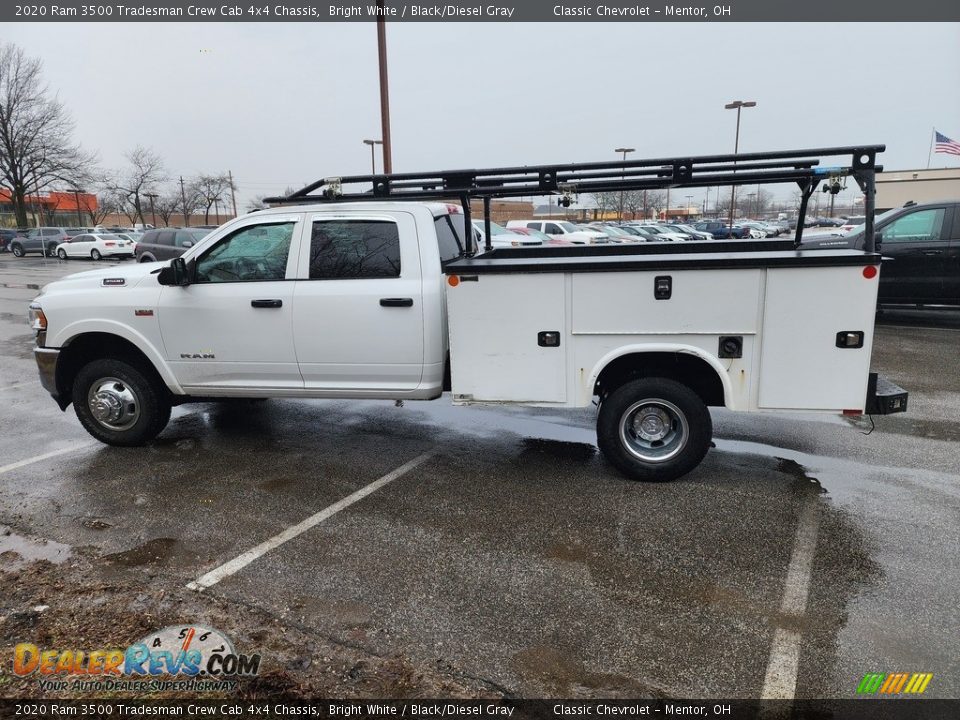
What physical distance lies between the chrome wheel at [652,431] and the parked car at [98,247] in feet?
117

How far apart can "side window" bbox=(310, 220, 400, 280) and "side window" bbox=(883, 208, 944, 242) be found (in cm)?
914

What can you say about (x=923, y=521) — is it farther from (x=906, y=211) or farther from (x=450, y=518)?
(x=906, y=211)

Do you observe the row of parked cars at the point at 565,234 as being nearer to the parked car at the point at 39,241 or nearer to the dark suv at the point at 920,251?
the dark suv at the point at 920,251

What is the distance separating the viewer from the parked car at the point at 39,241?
38.8m

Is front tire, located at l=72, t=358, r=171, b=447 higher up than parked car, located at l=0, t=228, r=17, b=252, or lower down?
lower down

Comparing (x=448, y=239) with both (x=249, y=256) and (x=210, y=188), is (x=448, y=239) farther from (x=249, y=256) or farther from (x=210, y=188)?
(x=210, y=188)

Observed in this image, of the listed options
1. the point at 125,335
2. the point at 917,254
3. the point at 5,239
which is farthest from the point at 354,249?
the point at 5,239

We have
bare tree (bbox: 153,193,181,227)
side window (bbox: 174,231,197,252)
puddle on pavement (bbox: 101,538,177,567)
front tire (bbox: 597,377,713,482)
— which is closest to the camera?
puddle on pavement (bbox: 101,538,177,567)

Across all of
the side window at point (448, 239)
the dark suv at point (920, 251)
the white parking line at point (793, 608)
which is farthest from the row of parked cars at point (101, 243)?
the white parking line at point (793, 608)

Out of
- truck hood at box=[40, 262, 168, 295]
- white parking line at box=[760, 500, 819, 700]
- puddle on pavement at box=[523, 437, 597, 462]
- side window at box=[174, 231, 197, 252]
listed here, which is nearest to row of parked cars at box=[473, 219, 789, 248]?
puddle on pavement at box=[523, 437, 597, 462]

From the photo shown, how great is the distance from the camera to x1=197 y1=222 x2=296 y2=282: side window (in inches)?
210

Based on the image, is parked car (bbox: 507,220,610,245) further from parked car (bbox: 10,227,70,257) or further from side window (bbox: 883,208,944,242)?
parked car (bbox: 10,227,70,257)

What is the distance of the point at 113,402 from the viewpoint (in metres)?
5.64

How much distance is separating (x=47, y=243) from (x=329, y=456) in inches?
1641
